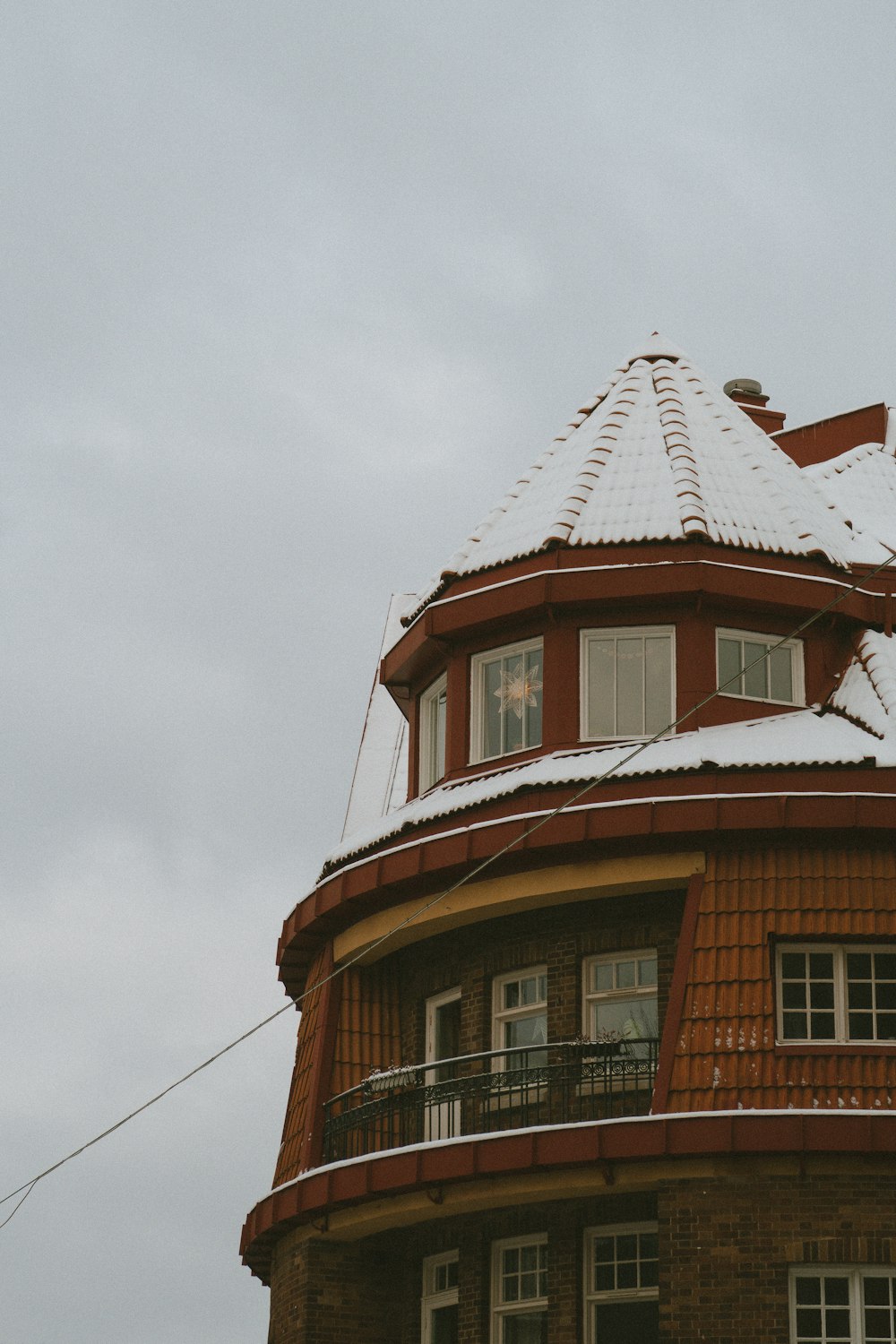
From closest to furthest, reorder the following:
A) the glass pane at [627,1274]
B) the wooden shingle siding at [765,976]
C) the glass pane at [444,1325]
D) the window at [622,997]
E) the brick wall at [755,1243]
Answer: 1. the brick wall at [755,1243]
2. the wooden shingle siding at [765,976]
3. the glass pane at [627,1274]
4. the window at [622,997]
5. the glass pane at [444,1325]

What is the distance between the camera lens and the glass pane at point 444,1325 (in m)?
26.1

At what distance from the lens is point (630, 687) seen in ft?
90.6

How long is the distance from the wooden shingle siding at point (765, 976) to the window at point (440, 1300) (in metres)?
4.68

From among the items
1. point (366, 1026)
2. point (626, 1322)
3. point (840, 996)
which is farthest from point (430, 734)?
point (626, 1322)

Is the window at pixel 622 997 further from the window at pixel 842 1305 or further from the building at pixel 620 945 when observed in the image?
the window at pixel 842 1305

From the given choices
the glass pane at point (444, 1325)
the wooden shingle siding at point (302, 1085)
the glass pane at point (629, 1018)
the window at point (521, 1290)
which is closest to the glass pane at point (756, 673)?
the glass pane at point (629, 1018)

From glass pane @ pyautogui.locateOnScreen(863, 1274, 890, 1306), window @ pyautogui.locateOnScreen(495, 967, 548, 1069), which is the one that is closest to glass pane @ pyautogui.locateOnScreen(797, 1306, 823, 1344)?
glass pane @ pyautogui.locateOnScreen(863, 1274, 890, 1306)

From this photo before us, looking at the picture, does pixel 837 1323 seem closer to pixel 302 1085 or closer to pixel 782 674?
pixel 782 674

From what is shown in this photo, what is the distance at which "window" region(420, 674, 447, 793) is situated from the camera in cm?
3008

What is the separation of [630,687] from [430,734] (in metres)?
3.90

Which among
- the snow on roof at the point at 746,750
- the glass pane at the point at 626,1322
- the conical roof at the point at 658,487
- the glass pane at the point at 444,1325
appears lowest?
the glass pane at the point at 626,1322

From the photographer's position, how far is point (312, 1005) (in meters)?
29.4

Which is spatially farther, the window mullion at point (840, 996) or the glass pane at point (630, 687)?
the glass pane at point (630, 687)

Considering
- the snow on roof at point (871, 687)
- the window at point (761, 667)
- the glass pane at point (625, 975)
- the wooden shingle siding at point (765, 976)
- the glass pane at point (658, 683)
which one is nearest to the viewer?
the wooden shingle siding at point (765, 976)
